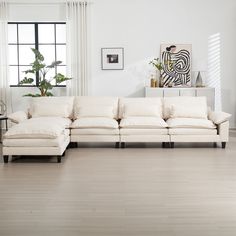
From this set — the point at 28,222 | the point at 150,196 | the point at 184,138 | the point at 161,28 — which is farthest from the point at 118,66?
the point at 28,222

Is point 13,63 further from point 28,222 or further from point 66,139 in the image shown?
point 28,222

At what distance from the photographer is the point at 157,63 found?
9836mm

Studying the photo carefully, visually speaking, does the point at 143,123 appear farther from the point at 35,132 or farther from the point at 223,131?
the point at 35,132

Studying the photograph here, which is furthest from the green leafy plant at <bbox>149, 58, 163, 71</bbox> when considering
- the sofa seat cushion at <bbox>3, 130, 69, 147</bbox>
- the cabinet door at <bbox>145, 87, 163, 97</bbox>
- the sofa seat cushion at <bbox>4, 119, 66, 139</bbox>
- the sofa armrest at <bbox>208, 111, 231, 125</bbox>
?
the sofa seat cushion at <bbox>3, 130, 69, 147</bbox>

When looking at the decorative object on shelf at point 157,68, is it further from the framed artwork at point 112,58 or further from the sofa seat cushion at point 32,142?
the sofa seat cushion at point 32,142

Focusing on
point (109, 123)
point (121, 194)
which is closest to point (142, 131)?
point (109, 123)

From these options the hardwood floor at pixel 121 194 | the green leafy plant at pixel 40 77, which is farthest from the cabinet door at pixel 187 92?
the hardwood floor at pixel 121 194

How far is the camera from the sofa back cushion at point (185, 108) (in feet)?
24.6

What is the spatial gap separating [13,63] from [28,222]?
7.19 m

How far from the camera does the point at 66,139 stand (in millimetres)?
6641

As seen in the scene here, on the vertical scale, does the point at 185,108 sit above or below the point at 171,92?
below

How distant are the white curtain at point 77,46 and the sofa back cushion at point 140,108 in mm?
2252

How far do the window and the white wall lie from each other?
0.26 metres

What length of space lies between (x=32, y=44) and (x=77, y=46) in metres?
1.15
